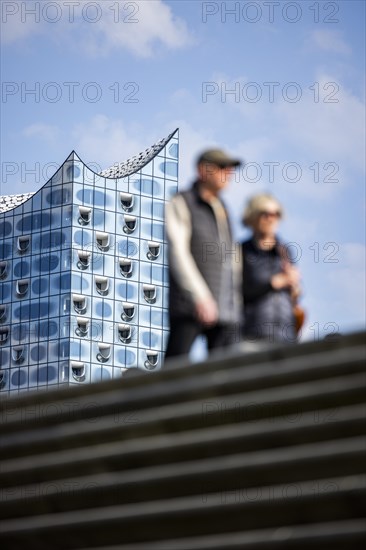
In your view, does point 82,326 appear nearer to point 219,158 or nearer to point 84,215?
point 84,215

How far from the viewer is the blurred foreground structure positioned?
7.13 metres

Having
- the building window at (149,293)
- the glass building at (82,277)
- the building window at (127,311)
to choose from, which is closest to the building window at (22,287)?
the glass building at (82,277)

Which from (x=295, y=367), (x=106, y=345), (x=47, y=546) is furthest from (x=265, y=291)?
(x=106, y=345)

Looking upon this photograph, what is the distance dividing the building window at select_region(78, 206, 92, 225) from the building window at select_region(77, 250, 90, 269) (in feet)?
5.09

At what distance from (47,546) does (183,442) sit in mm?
1052

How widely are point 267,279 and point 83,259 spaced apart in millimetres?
A: 63259

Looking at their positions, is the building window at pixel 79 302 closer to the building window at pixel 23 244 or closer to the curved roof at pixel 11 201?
the building window at pixel 23 244

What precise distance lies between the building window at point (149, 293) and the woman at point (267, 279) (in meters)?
64.3

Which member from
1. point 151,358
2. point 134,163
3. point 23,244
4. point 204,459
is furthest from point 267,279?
point 134,163

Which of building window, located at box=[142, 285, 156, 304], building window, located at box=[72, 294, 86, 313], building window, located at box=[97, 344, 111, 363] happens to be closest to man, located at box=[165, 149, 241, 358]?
building window, located at box=[72, 294, 86, 313]

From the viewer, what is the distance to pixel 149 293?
7362cm

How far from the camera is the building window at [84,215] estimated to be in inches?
2844

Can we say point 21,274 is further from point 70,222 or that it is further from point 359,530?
point 359,530

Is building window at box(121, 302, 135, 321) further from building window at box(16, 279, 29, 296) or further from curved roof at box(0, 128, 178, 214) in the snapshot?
curved roof at box(0, 128, 178, 214)
